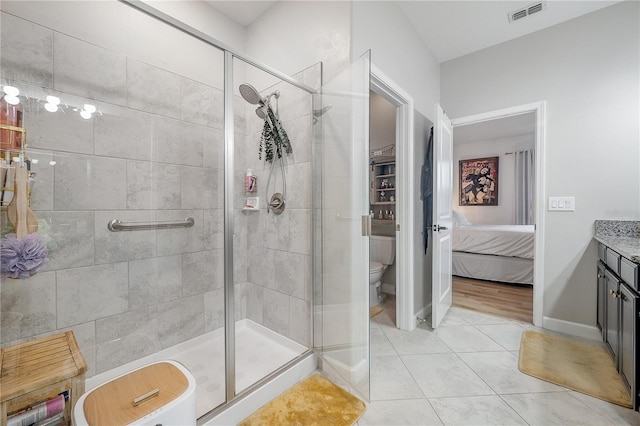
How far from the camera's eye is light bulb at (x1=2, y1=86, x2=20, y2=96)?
1306mm

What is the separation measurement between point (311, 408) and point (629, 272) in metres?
1.90

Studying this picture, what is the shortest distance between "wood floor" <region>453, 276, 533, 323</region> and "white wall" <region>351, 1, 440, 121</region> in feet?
6.99

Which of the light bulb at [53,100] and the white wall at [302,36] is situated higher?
the white wall at [302,36]

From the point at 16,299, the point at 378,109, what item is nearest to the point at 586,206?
the point at 378,109

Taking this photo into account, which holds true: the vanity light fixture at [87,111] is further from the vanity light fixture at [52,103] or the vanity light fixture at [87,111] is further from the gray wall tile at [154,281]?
the gray wall tile at [154,281]

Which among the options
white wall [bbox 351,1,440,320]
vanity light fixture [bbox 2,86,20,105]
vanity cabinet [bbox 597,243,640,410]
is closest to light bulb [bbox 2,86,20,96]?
vanity light fixture [bbox 2,86,20,105]

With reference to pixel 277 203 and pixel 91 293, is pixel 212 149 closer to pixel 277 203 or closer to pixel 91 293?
pixel 277 203

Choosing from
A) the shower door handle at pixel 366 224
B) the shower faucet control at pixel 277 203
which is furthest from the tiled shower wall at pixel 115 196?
the shower door handle at pixel 366 224

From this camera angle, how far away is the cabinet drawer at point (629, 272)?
4.50 ft

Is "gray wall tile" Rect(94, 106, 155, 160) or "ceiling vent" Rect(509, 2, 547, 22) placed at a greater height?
"ceiling vent" Rect(509, 2, 547, 22)

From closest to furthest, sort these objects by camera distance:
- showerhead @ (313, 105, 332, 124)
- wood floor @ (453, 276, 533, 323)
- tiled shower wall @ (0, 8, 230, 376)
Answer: tiled shower wall @ (0, 8, 230, 376) → showerhead @ (313, 105, 332, 124) → wood floor @ (453, 276, 533, 323)

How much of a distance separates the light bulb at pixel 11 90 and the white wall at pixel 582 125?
3.61 metres

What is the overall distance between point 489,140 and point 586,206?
4.30 metres

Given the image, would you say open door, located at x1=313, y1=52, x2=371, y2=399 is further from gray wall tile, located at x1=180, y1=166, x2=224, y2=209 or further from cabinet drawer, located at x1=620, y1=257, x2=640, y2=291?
cabinet drawer, located at x1=620, y1=257, x2=640, y2=291
